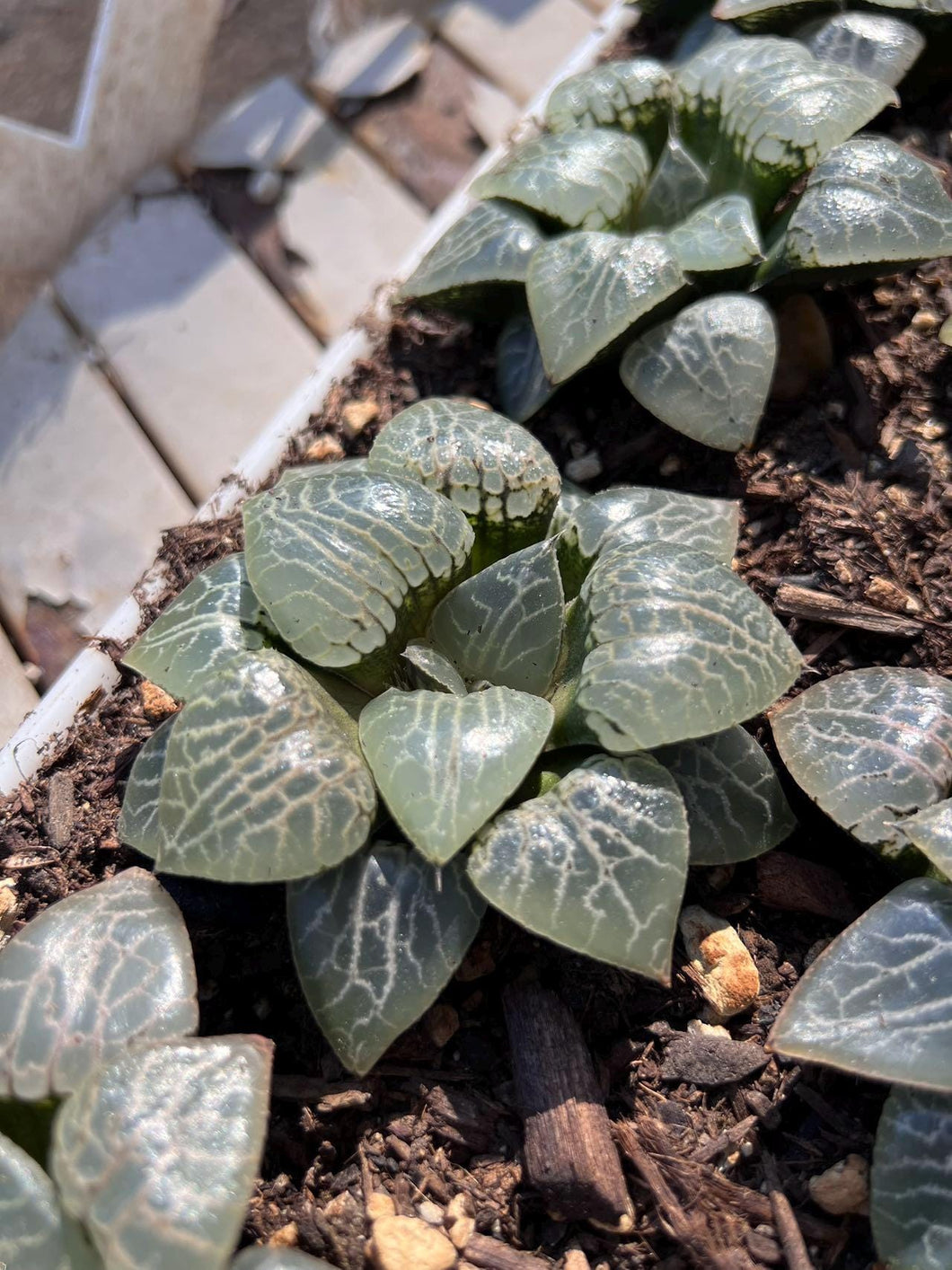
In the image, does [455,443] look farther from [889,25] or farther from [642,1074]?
[889,25]

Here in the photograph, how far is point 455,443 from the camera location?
5.64 feet

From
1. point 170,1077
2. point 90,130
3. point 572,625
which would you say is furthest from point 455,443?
point 90,130

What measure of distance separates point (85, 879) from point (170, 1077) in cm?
56

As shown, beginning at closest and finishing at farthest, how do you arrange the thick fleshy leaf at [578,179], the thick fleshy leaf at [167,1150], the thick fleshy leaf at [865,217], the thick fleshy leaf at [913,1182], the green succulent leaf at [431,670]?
the thick fleshy leaf at [167,1150] < the thick fleshy leaf at [913,1182] < the green succulent leaf at [431,670] < the thick fleshy leaf at [865,217] < the thick fleshy leaf at [578,179]

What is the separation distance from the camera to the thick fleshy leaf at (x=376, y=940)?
1429 mm

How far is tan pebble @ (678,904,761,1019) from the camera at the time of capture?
62.9 inches

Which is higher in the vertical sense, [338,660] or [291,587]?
[291,587]

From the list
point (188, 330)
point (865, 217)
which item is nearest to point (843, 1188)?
point (865, 217)

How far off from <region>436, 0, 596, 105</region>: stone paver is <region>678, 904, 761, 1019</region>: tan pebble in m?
2.28

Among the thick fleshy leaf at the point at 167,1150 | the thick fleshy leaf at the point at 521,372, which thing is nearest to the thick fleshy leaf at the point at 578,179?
the thick fleshy leaf at the point at 521,372

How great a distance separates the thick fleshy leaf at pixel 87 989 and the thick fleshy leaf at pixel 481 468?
2.47ft

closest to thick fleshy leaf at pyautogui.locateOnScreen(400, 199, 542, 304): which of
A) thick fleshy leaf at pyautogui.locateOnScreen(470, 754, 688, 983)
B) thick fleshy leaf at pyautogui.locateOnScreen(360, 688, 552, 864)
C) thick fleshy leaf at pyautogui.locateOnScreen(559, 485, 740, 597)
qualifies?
thick fleshy leaf at pyautogui.locateOnScreen(559, 485, 740, 597)

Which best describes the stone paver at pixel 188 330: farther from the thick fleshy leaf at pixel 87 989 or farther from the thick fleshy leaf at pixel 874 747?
the thick fleshy leaf at pixel 874 747

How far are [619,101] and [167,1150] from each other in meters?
1.99
